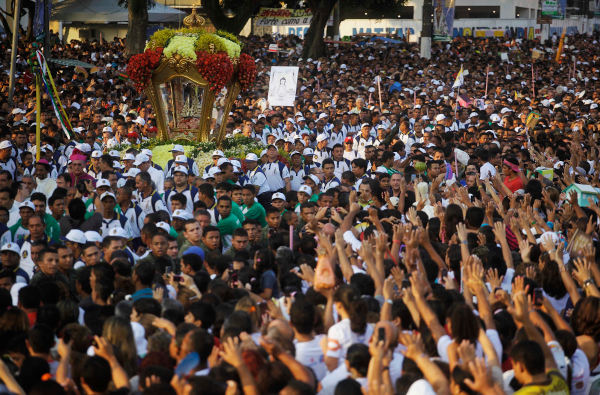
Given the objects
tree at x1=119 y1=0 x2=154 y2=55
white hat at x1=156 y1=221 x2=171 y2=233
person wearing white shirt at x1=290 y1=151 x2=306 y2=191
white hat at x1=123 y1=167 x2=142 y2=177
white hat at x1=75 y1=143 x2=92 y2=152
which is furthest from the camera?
tree at x1=119 y1=0 x2=154 y2=55

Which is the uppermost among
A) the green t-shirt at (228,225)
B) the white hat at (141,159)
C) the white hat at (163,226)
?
the white hat at (141,159)

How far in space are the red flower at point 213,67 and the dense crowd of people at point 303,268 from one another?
1.33 metres

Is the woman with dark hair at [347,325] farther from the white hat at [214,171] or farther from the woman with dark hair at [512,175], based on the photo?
the white hat at [214,171]

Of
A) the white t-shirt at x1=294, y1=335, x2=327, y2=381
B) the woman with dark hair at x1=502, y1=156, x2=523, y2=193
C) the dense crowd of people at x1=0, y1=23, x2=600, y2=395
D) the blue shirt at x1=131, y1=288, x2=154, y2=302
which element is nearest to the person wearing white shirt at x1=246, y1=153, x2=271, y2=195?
the dense crowd of people at x1=0, y1=23, x2=600, y2=395

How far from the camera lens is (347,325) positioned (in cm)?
538

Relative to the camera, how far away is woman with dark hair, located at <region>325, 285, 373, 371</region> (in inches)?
206

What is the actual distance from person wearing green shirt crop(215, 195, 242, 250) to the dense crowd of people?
0.05 ft

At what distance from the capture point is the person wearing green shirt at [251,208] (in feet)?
33.1

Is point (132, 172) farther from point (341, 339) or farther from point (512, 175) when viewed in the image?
point (341, 339)

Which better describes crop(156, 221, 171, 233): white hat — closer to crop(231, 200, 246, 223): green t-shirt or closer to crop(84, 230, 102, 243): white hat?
crop(84, 230, 102, 243): white hat

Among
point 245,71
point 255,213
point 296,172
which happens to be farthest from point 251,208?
point 245,71

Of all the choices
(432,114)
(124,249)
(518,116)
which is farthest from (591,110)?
(124,249)

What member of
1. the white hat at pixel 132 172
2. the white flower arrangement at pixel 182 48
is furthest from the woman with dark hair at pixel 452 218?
the white flower arrangement at pixel 182 48

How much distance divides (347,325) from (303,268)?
112 centimetres
